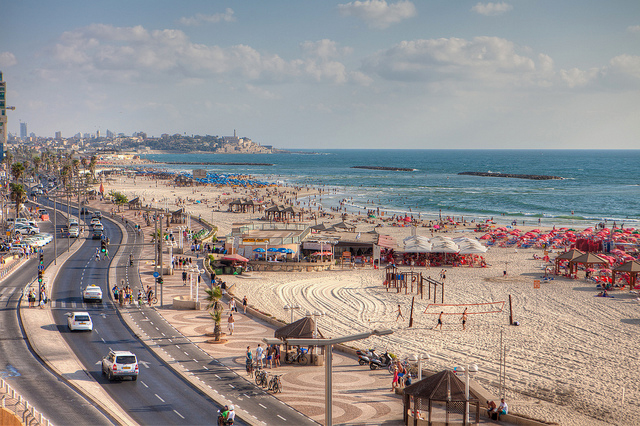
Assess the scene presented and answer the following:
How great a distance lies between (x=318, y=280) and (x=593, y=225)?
61.2 meters

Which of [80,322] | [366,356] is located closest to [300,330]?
[366,356]

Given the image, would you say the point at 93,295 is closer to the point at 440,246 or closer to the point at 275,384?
the point at 275,384

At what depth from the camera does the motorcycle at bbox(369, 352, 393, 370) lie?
93.5 feet

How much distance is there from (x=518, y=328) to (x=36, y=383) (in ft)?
86.2

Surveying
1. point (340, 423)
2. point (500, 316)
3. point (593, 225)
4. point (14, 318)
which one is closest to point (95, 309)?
point (14, 318)

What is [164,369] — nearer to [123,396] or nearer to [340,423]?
[123,396]

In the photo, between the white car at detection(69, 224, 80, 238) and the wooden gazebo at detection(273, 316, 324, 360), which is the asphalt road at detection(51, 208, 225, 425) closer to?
the wooden gazebo at detection(273, 316, 324, 360)

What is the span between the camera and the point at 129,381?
2634 centimetres

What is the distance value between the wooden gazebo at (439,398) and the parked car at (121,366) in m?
11.5

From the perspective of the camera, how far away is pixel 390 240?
213 feet

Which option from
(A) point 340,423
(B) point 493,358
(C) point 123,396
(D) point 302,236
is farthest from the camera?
(D) point 302,236

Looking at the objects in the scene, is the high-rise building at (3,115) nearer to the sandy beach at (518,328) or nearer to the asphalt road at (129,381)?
the asphalt road at (129,381)

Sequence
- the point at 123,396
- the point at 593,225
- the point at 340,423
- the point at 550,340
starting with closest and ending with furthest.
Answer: the point at 340,423
the point at 123,396
the point at 550,340
the point at 593,225

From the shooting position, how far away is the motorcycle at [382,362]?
93.5ft
